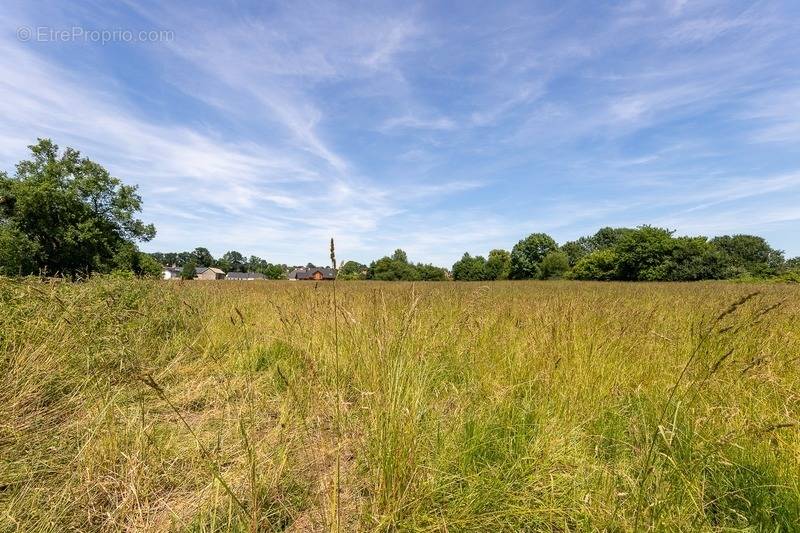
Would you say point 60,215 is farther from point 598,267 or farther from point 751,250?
point 751,250

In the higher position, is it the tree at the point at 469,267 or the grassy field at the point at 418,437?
→ the tree at the point at 469,267

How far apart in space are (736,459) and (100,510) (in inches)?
126

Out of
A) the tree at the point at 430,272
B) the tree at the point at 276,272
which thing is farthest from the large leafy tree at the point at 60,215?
the tree at the point at 430,272

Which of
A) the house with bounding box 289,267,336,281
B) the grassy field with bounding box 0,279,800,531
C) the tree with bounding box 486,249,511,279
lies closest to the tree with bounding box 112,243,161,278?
the grassy field with bounding box 0,279,800,531

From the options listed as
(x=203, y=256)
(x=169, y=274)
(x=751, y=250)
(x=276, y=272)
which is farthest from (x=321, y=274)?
(x=203, y=256)

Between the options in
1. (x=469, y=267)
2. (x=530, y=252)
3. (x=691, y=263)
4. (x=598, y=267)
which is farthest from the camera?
(x=469, y=267)

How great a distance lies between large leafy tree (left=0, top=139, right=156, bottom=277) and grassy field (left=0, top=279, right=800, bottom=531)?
29360 millimetres

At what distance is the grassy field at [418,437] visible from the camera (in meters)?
1.49

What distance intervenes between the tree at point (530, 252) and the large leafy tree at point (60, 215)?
63.6 metres

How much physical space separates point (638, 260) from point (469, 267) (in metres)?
33.9

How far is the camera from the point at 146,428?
2086mm

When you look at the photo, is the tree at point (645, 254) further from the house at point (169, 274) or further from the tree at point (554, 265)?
the house at point (169, 274)

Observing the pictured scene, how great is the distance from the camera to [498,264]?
2896 inches

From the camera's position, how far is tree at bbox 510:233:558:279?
228ft
